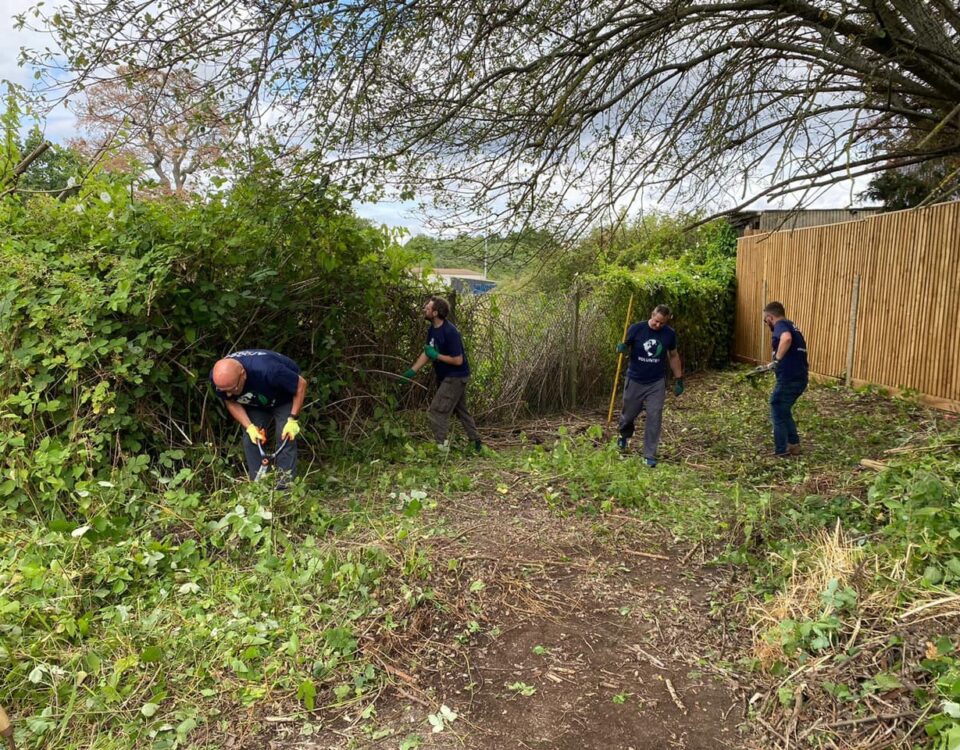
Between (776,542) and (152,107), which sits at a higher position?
(152,107)

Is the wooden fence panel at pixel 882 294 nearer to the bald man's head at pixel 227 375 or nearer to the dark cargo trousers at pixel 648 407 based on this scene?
the dark cargo trousers at pixel 648 407

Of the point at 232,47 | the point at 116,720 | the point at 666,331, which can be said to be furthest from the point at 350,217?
the point at 116,720

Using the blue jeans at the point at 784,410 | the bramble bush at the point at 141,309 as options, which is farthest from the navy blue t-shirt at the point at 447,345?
the blue jeans at the point at 784,410

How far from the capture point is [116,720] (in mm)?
2535

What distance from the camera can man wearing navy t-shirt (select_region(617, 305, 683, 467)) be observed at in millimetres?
6215

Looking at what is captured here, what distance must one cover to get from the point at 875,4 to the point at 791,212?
5.03 ft

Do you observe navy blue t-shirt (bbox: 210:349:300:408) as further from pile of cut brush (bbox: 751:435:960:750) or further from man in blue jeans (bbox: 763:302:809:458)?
man in blue jeans (bbox: 763:302:809:458)

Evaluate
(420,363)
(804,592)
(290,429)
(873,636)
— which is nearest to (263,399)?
(290,429)

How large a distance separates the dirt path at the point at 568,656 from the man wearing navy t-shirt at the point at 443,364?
2.14 meters

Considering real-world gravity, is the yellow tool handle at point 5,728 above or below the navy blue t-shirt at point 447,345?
below

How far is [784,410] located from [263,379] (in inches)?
197

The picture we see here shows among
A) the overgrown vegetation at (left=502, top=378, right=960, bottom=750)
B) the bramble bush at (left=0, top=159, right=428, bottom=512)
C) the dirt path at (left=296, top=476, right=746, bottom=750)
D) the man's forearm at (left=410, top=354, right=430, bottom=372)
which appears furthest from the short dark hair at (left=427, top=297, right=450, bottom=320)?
the dirt path at (left=296, top=476, right=746, bottom=750)

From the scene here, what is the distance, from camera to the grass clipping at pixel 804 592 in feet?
9.28

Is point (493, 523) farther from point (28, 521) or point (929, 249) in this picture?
point (929, 249)
